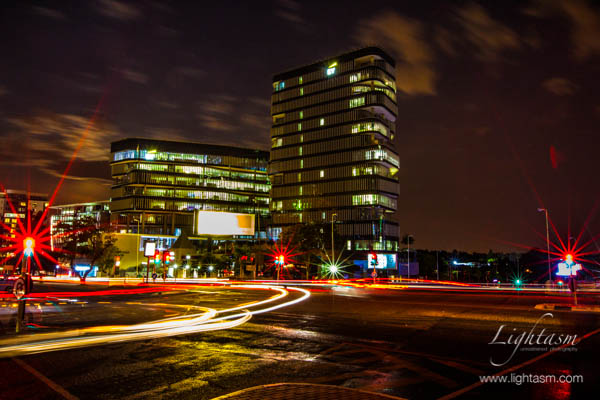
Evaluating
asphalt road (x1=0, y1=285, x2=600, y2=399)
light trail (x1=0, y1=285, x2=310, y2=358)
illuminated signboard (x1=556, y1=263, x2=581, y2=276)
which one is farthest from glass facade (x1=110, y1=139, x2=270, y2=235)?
asphalt road (x1=0, y1=285, x2=600, y2=399)

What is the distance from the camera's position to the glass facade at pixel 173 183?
148 metres

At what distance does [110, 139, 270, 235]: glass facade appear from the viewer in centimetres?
14850

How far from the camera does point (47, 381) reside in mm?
7867

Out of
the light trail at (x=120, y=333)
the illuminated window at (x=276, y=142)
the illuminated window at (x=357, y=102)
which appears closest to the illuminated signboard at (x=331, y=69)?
the illuminated window at (x=357, y=102)

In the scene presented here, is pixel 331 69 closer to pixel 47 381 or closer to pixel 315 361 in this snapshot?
pixel 315 361

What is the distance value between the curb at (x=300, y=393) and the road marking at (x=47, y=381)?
2433mm

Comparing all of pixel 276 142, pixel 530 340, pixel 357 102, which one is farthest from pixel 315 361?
pixel 276 142

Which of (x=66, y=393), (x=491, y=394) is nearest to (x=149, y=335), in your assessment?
(x=66, y=393)

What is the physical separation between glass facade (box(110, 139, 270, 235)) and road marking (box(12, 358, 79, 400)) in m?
140

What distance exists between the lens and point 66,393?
7180 millimetres

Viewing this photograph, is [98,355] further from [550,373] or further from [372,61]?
[372,61]

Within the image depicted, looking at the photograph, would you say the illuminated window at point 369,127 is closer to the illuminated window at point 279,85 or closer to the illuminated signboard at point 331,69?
the illuminated signboard at point 331,69

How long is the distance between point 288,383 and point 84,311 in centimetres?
1503

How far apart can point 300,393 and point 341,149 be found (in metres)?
124
